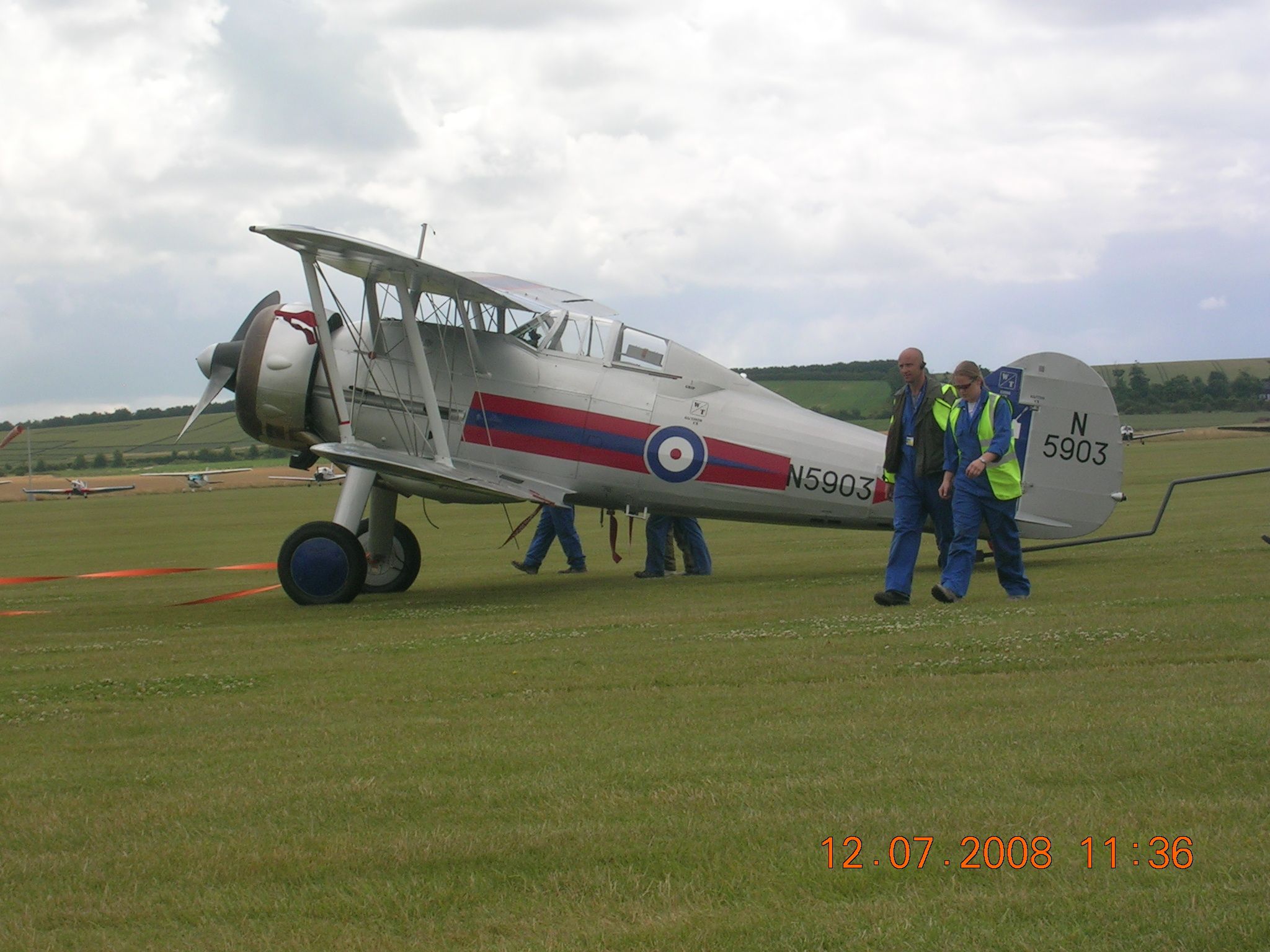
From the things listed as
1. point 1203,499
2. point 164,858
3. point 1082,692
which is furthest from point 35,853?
point 1203,499

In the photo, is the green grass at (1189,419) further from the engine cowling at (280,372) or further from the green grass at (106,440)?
the engine cowling at (280,372)

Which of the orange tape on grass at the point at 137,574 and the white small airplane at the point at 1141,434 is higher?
the white small airplane at the point at 1141,434

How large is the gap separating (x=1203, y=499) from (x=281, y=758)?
24348 mm

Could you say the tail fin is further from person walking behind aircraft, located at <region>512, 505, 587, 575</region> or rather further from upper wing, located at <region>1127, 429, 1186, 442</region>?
upper wing, located at <region>1127, 429, 1186, 442</region>

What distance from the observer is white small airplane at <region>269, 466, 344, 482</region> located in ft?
259

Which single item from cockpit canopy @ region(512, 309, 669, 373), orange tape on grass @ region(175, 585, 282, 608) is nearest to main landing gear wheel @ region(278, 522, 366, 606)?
orange tape on grass @ region(175, 585, 282, 608)

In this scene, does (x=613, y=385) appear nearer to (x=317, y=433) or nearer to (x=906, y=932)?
(x=317, y=433)

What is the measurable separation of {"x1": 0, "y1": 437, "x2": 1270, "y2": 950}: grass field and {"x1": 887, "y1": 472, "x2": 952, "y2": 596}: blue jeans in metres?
0.34

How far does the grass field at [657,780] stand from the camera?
3.46 m

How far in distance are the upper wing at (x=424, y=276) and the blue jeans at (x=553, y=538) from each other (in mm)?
3411

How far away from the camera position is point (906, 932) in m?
3.26

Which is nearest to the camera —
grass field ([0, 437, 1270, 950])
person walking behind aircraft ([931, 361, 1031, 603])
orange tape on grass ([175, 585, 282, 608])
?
grass field ([0, 437, 1270, 950])
